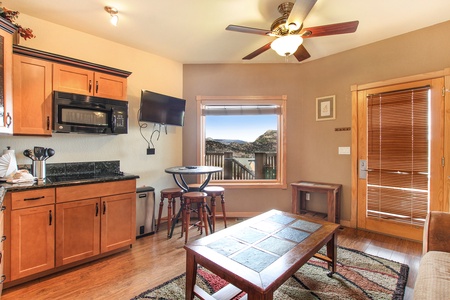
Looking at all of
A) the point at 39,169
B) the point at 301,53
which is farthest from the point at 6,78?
the point at 301,53

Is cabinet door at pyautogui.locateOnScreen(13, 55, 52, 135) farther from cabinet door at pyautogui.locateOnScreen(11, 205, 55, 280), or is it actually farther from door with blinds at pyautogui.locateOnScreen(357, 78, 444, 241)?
door with blinds at pyautogui.locateOnScreen(357, 78, 444, 241)

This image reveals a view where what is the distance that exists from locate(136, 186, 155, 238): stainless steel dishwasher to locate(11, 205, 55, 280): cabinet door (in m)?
1.03

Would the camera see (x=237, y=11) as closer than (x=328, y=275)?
No

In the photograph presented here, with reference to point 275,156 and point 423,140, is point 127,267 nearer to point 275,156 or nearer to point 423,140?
point 275,156

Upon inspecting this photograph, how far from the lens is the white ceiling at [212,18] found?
232cm

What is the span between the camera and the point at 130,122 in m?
3.30

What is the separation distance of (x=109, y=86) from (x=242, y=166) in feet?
8.26

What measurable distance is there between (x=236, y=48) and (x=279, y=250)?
2.88 m

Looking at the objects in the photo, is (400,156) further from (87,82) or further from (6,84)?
(6,84)

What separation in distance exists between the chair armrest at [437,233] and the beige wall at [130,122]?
3.29 m

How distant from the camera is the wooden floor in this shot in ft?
6.32

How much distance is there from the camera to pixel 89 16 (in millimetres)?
2545

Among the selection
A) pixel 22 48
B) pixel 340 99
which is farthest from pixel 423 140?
pixel 22 48

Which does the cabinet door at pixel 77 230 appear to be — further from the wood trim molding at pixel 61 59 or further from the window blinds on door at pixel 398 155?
the window blinds on door at pixel 398 155
